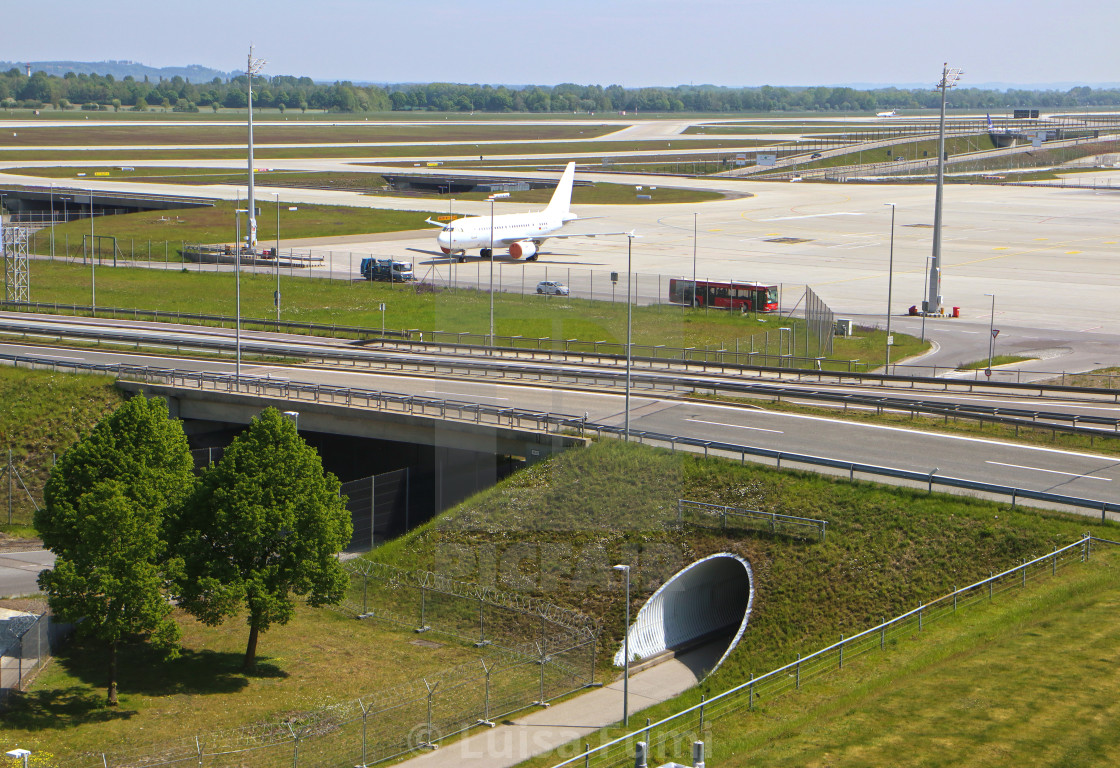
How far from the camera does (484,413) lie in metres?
44.0

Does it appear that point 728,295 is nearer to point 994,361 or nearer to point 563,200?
point 994,361

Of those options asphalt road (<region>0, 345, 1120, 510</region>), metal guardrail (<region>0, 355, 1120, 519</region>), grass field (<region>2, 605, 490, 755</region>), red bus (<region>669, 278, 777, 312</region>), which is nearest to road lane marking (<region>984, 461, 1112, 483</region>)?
asphalt road (<region>0, 345, 1120, 510</region>)

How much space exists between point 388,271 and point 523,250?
12.7 m

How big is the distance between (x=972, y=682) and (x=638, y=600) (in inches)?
446

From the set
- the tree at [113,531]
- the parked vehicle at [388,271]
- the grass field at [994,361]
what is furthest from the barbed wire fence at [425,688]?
the parked vehicle at [388,271]

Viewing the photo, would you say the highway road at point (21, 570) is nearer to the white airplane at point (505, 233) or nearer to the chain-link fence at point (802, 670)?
the chain-link fence at point (802, 670)

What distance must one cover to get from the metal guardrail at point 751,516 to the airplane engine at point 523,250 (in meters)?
55.4

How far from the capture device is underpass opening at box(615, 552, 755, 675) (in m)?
33.6

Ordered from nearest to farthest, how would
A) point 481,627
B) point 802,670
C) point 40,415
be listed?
point 802,670 < point 481,627 < point 40,415

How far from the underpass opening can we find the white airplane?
53.8 meters

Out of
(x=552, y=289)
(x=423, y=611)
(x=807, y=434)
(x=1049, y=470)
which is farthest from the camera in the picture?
(x=552, y=289)

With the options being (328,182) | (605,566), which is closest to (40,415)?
(605,566)

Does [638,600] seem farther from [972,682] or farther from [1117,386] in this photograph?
[1117,386]

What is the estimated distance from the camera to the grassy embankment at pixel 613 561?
2944 cm
